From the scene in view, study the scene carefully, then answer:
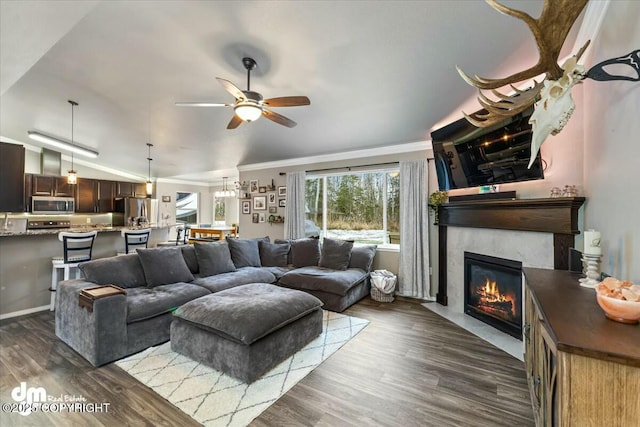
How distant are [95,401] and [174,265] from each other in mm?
1683

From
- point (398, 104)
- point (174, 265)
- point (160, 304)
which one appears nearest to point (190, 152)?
point (174, 265)

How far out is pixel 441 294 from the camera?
13.5 ft

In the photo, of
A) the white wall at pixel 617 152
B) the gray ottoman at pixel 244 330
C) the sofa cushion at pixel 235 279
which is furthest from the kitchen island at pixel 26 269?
the white wall at pixel 617 152

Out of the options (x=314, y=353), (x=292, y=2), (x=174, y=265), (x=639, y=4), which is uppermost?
(x=292, y=2)

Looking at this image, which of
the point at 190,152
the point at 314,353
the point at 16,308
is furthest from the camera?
the point at 190,152

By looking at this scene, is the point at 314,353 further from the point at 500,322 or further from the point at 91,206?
the point at 91,206

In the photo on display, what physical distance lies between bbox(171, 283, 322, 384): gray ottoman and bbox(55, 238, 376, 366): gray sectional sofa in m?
0.38

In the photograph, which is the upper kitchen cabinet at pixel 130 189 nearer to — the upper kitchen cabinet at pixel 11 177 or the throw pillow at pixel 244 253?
the upper kitchen cabinet at pixel 11 177

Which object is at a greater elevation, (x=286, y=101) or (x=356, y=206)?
(x=286, y=101)

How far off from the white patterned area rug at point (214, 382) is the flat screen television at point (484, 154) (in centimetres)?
258

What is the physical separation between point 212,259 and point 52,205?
5.63 metres

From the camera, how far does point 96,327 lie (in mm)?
2309

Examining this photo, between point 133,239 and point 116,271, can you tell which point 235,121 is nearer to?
point 116,271

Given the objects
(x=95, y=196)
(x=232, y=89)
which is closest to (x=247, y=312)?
(x=232, y=89)
